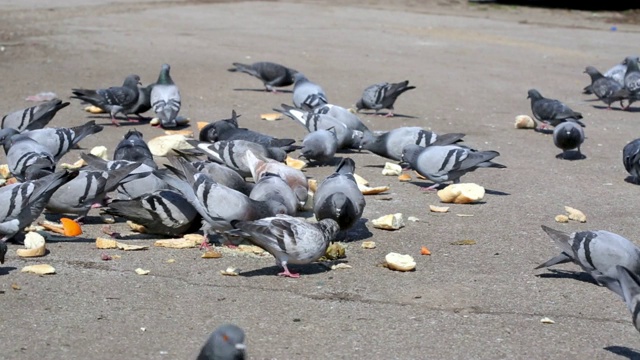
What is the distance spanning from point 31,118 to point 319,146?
108 inches

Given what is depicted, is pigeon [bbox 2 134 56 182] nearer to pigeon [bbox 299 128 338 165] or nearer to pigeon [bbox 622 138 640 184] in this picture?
pigeon [bbox 299 128 338 165]

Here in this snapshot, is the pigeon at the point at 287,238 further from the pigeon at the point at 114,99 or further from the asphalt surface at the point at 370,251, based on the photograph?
the pigeon at the point at 114,99

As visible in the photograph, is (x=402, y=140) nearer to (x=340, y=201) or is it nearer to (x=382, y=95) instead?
(x=382, y=95)

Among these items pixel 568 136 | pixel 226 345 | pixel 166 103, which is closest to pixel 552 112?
pixel 568 136

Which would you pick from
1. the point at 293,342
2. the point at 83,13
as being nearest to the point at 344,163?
the point at 293,342

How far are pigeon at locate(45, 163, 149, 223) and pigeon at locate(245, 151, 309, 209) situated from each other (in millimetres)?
974

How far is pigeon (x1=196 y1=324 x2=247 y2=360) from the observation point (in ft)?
12.3

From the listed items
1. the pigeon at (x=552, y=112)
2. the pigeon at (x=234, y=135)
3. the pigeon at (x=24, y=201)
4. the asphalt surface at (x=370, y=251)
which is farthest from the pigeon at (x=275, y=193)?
the pigeon at (x=552, y=112)

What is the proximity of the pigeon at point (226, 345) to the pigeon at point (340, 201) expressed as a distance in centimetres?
281

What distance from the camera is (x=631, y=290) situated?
4.67 m

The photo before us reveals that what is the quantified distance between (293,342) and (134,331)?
792mm

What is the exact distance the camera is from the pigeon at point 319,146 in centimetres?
894

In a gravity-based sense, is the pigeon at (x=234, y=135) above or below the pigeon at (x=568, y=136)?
above

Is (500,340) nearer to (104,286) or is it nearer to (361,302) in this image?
(361,302)
